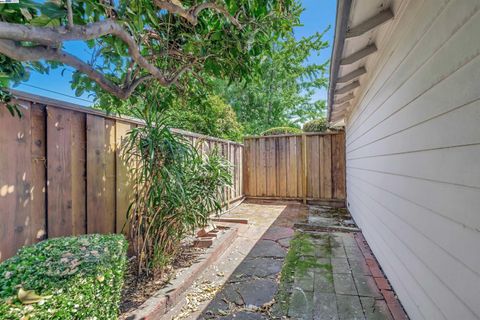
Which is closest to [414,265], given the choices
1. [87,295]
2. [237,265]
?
[237,265]

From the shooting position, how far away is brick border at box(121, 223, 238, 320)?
1666 millimetres

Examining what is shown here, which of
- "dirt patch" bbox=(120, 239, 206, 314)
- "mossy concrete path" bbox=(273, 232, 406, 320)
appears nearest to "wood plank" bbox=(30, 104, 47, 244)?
"dirt patch" bbox=(120, 239, 206, 314)

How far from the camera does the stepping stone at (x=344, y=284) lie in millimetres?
2156

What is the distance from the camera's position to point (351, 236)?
3.64 metres

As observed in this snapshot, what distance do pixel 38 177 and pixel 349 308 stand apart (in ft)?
8.68

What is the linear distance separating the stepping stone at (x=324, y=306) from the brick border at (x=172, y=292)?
1.15 meters

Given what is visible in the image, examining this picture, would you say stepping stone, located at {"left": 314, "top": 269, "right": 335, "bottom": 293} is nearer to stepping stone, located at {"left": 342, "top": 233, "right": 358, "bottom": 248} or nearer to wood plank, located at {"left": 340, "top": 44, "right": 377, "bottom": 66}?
stepping stone, located at {"left": 342, "top": 233, "right": 358, "bottom": 248}

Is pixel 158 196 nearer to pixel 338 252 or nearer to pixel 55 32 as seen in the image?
pixel 55 32

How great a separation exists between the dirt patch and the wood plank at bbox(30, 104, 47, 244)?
79 cm

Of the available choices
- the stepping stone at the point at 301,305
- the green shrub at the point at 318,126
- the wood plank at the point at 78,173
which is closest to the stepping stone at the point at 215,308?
the stepping stone at the point at 301,305

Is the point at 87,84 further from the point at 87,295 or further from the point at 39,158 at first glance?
the point at 87,295

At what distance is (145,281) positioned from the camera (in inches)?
82.2

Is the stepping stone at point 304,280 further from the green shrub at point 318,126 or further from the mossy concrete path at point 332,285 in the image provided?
the green shrub at point 318,126

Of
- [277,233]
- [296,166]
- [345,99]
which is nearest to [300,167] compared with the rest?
[296,166]
